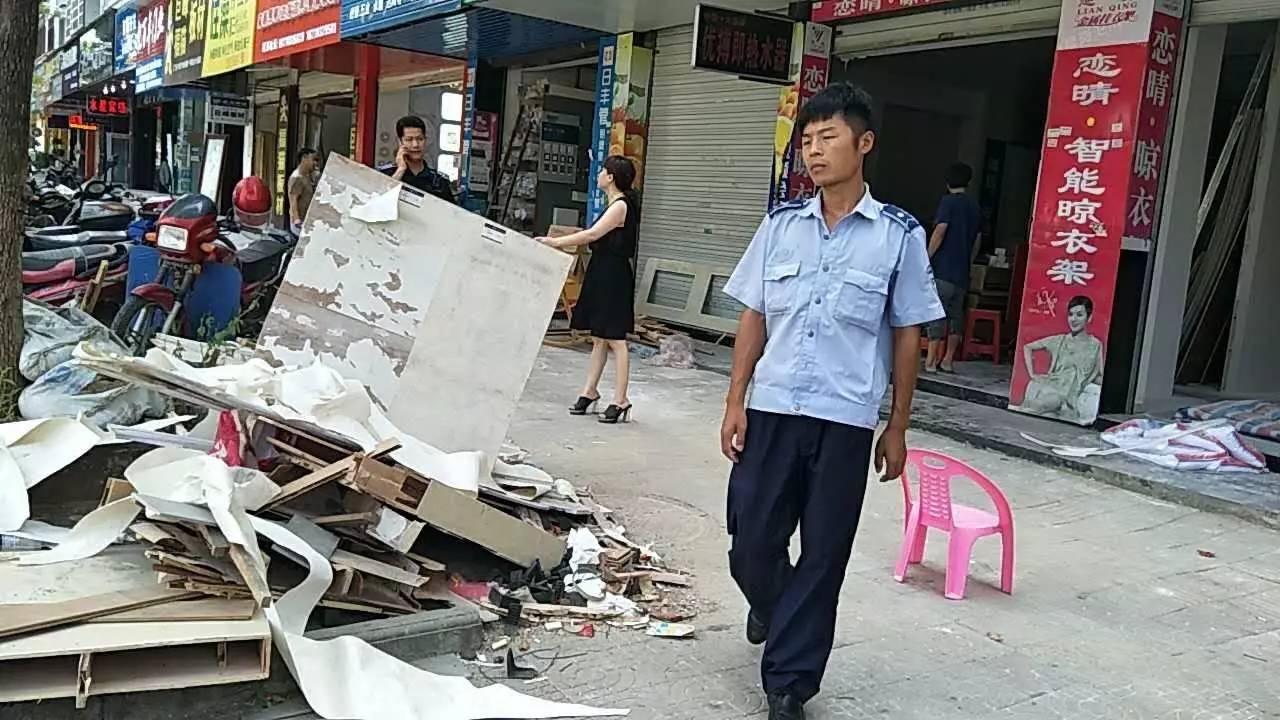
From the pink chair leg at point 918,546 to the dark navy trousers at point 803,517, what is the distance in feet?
4.52

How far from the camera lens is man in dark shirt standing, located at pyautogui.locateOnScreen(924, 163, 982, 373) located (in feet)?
28.4

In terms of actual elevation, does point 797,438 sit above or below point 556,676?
above

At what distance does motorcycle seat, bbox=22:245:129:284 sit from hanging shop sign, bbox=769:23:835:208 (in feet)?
18.1

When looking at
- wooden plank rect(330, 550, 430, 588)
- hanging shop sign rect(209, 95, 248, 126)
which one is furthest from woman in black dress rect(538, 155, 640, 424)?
hanging shop sign rect(209, 95, 248, 126)

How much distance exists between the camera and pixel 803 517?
298 cm

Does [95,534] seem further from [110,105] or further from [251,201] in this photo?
[110,105]

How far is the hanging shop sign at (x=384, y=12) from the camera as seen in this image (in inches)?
403

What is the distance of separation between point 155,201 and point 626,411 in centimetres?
601

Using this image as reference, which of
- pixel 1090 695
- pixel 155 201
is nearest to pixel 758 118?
pixel 155 201

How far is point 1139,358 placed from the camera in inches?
282

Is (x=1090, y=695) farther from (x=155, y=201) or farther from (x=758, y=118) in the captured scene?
(x=155, y=201)

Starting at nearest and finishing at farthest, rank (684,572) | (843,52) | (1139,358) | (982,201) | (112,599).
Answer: (112,599) < (684,572) < (1139,358) < (843,52) < (982,201)

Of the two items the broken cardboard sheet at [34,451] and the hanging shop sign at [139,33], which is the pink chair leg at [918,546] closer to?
the broken cardboard sheet at [34,451]

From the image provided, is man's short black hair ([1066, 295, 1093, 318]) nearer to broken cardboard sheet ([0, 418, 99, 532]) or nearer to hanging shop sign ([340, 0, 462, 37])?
broken cardboard sheet ([0, 418, 99, 532])
